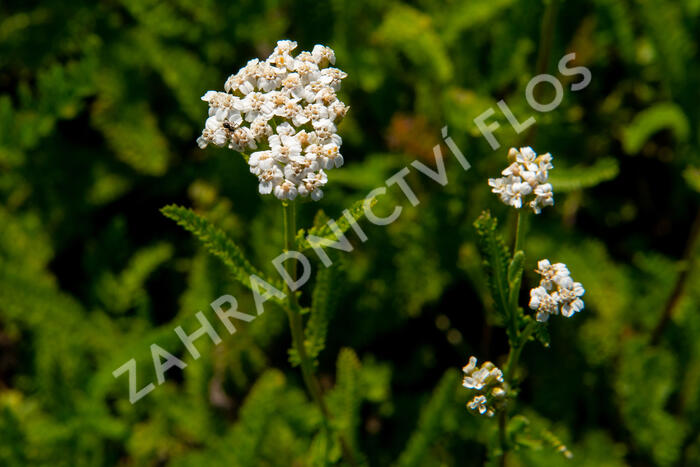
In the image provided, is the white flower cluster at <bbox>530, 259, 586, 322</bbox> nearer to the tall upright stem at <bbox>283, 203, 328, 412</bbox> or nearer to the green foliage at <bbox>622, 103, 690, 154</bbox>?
the tall upright stem at <bbox>283, 203, 328, 412</bbox>

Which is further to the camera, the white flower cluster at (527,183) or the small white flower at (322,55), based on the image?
the small white flower at (322,55)

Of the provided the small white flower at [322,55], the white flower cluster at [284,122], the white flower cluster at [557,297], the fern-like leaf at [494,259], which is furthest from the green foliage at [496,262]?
the small white flower at [322,55]

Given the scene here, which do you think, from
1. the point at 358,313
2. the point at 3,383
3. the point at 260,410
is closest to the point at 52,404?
the point at 3,383

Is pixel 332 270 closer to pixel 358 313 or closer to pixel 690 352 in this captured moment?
pixel 358 313

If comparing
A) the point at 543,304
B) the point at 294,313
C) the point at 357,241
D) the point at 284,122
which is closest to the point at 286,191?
the point at 284,122

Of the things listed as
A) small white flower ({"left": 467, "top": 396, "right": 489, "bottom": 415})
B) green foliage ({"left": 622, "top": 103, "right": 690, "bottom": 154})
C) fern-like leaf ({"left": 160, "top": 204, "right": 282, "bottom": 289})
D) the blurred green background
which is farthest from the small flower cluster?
green foliage ({"left": 622, "top": 103, "right": 690, "bottom": 154})

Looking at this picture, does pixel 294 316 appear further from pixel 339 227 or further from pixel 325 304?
pixel 339 227

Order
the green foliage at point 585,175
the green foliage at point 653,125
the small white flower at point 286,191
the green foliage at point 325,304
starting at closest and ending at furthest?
the small white flower at point 286,191 < the green foliage at point 325,304 < the green foliage at point 585,175 < the green foliage at point 653,125

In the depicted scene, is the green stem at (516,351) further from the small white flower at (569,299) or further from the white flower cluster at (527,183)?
the white flower cluster at (527,183)
